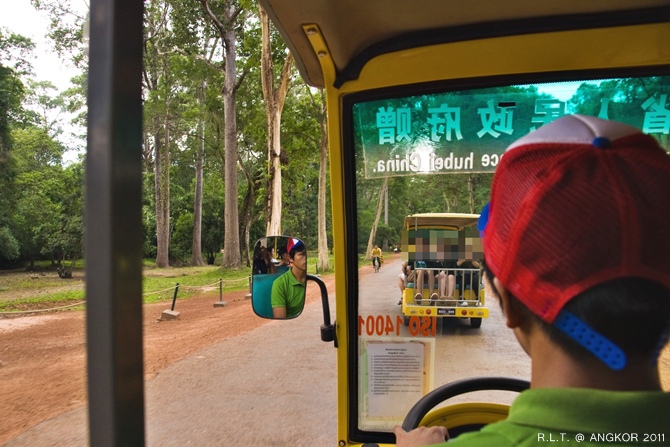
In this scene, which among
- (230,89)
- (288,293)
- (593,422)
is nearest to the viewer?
(593,422)

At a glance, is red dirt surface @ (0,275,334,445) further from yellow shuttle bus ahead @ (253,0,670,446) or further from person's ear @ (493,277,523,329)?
person's ear @ (493,277,523,329)

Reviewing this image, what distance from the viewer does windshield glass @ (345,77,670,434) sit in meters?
1.53

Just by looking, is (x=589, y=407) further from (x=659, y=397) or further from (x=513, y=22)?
(x=513, y=22)

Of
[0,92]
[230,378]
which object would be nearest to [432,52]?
[230,378]

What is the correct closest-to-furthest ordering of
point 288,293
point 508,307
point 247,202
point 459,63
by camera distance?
point 508,307, point 459,63, point 288,293, point 247,202

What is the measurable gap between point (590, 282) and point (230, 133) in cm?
1780

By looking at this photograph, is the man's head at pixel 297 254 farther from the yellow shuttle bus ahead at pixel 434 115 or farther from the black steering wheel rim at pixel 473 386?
the black steering wheel rim at pixel 473 386

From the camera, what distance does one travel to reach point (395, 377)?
179 centimetres

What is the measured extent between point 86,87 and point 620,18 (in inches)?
56.3

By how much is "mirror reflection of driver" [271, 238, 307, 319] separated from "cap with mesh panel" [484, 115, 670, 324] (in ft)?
3.19

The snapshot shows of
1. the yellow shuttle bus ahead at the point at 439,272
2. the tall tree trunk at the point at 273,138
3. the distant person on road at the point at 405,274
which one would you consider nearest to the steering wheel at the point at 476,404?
the yellow shuttle bus ahead at the point at 439,272

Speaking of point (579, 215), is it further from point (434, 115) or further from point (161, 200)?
point (161, 200)

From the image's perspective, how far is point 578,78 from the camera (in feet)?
4.91

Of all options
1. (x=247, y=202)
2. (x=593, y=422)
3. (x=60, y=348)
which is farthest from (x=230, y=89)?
(x=593, y=422)
